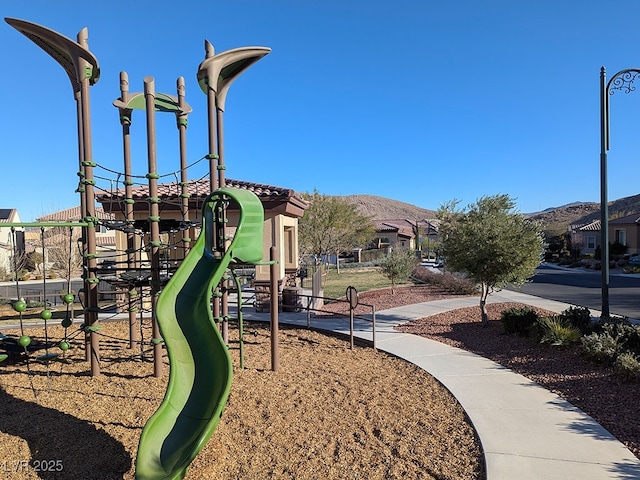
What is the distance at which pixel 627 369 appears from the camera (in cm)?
583

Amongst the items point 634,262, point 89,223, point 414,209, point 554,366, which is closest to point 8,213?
point 89,223

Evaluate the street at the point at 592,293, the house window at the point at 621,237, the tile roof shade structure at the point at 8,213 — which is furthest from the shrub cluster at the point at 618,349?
the tile roof shade structure at the point at 8,213

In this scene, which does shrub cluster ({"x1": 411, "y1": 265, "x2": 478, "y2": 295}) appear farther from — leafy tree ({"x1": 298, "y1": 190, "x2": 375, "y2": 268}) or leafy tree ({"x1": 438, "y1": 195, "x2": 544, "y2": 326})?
leafy tree ({"x1": 298, "y1": 190, "x2": 375, "y2": 268})

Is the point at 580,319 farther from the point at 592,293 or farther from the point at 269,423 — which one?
the point at 592,293

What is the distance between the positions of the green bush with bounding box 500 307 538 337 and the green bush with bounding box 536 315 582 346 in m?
0.37

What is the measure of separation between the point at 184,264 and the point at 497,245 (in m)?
7.61

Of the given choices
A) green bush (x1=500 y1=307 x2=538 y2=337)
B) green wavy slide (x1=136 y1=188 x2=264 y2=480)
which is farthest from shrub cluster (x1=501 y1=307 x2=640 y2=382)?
green wavy slide (x1=136 y1=188 x2=264 y2=480)

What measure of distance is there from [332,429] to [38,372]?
5900mm

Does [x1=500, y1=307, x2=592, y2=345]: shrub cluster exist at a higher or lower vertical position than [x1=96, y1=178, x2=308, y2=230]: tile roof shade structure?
lower

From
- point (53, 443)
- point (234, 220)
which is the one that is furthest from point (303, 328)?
point (53, 443)

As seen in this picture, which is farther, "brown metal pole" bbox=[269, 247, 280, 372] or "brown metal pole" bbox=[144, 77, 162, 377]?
"brown metal pole" bbox=[269, 247, 280, 372]

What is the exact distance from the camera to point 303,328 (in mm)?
10172

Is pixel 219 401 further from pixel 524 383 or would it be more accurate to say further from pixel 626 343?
pixel 626 343

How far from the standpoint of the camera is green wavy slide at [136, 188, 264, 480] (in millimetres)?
3498
